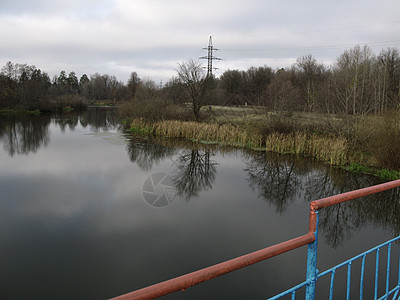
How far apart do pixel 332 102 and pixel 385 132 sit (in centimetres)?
361

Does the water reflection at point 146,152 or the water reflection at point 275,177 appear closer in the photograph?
the water reflection at point 275,177

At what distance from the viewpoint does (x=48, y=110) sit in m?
43.3

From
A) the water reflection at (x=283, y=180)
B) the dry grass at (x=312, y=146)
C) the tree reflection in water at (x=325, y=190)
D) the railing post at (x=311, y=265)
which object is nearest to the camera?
the railing post at (x=311, y=265)

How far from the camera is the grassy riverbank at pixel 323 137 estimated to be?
951 centimetres

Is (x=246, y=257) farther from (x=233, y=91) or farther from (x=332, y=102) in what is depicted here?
(x=233, y=91)

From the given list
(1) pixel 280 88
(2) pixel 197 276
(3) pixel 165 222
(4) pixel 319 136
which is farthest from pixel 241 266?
(1) pixel 280 88

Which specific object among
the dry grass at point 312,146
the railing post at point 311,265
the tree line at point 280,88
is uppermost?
the tree line at point 280,88

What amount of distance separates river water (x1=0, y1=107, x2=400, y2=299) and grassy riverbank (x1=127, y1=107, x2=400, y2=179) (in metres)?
0.84

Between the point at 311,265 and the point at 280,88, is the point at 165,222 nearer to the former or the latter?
the point at 311,265

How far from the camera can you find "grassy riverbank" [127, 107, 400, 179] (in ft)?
31.2

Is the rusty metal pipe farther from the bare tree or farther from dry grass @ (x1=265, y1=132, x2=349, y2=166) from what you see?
the bare tree

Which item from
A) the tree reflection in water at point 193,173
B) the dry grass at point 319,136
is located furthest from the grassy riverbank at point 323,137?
the tree reflection in water at point 193,173

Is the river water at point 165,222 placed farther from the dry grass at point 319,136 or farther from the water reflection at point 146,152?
the dry grass at point 319,136

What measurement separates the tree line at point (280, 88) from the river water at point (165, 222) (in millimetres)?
3373
